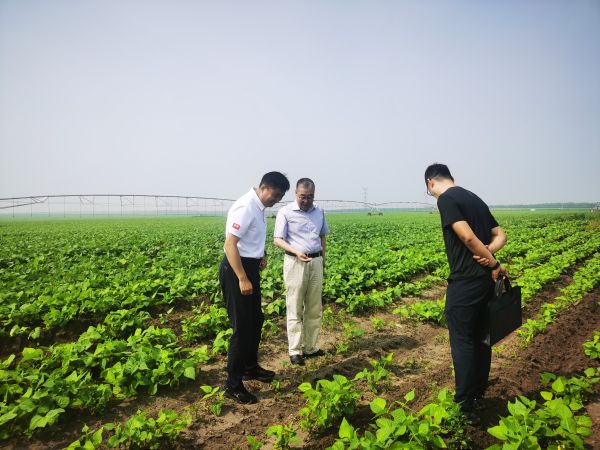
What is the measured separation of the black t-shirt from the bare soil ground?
1.30 metres

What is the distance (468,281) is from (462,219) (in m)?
0.52

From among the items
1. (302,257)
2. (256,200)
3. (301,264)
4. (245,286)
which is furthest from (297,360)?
(256,200)

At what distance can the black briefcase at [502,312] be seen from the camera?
8.85ft

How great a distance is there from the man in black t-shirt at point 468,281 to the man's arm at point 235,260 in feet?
5.91

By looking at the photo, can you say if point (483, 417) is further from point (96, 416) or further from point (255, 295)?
point (96, 416)

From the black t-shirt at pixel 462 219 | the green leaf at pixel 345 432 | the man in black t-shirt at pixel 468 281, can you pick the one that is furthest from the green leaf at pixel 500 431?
the black t-shirt at pixel 462 219

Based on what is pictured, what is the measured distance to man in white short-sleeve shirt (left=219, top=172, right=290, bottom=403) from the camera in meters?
3.16

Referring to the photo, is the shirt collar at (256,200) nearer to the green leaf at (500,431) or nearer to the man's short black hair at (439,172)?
the man's short black hair at (439,172)

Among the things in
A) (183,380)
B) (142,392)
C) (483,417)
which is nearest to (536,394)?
(483,417)

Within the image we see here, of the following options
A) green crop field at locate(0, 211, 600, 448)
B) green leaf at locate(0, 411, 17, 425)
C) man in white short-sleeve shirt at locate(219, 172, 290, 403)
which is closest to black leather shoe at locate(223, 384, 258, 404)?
man in white short-sleeve shirt at locate(219, 172, 290, 403)

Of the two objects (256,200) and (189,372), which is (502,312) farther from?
(189,372)

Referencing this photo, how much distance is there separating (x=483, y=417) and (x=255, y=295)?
2.33m

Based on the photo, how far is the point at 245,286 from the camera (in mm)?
3160

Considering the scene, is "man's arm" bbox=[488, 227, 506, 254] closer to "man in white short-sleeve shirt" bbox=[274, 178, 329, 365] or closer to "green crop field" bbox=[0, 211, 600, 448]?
"green crop field" bbox=[0, 211, 600, 448]
